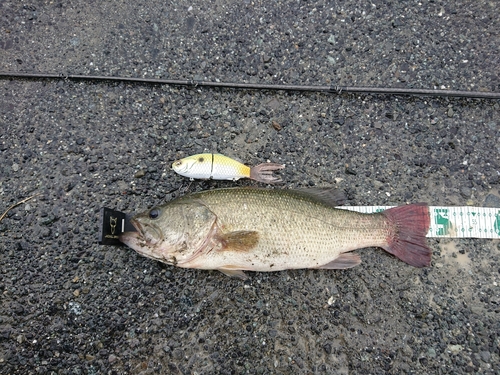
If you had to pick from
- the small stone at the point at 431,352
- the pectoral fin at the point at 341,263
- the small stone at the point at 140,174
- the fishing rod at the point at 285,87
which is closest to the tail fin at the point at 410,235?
the pectoral fin at the point at 341,263

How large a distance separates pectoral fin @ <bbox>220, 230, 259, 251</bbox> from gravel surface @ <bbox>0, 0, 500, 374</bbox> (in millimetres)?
458

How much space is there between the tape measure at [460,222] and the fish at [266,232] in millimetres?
232

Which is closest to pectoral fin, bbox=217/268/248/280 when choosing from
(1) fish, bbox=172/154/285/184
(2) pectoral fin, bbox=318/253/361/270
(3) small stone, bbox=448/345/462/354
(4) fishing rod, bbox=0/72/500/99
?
(2) pectoral fin, bbox=318/253/361/270

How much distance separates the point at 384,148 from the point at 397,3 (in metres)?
1.54

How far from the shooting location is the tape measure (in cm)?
311

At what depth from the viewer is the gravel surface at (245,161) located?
2.88 metres

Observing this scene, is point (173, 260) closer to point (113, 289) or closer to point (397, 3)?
point (113, 289)

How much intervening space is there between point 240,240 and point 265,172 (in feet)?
2.31

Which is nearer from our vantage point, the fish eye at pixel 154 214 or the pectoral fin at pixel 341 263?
the fish eye at pixel 154 214

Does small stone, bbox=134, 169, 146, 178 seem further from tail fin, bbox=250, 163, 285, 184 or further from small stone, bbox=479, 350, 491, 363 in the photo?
small stone, bbox=479, 350, 491, 363

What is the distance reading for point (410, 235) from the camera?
2.94 m

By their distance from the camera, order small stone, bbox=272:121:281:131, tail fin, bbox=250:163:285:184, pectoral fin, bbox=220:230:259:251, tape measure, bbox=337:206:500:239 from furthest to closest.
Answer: small stone, bbox=272:121:281:131 < tape measure, bbox=337:206:500:239 < tail fin, bbox=250:163:285:184 < pectoral fin, bbox=220:230:259:251

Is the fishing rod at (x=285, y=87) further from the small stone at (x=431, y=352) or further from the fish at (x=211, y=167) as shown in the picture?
the small stone at (x=431, y=352)

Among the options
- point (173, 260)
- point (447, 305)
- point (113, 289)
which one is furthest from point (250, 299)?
point (447, 305)
